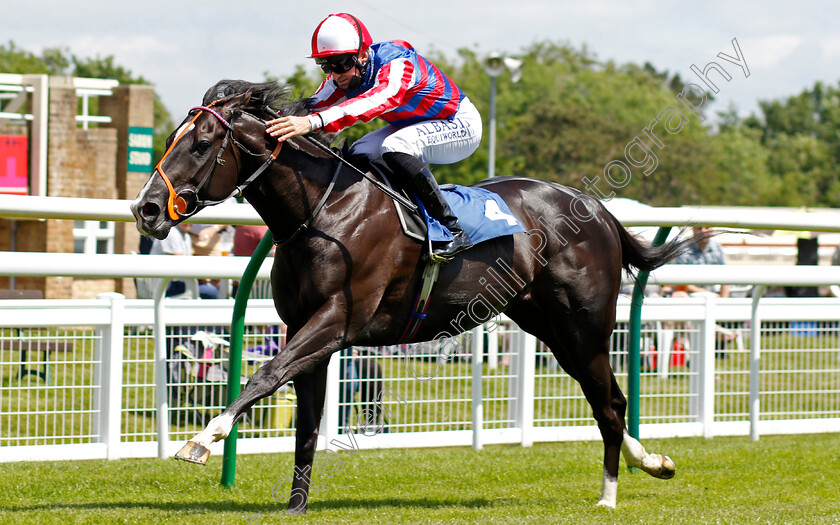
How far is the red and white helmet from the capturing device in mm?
4051

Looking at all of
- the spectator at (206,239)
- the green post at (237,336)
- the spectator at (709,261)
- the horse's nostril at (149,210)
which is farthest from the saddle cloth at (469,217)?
the spectator at (206,239)

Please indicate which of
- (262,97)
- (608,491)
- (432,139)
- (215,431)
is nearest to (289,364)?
A: (215,431)

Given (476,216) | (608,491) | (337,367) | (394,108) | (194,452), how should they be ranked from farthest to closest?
1. (337,367)
2. (608,491)
3. (476,216)
4. (394,108)
5. (194,452)

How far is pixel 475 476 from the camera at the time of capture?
17.1 feet

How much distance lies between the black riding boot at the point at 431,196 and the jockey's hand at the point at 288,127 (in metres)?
0.48

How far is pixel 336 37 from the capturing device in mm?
Answer: 4055

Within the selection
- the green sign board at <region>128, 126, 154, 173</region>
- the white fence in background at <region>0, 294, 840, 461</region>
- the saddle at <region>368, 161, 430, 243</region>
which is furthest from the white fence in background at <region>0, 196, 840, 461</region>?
the green sign board at <region>128, 126, 154, 173</region>

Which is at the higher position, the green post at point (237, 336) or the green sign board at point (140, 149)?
the green sign board at point (140, 149)

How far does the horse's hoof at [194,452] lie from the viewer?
3.40 meters

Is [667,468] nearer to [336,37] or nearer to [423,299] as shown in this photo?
[423,299]

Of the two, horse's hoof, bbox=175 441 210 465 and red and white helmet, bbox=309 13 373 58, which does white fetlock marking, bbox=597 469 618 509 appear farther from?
red and white helmet, bbox=309 13 373 58

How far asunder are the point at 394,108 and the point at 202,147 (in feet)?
2.75

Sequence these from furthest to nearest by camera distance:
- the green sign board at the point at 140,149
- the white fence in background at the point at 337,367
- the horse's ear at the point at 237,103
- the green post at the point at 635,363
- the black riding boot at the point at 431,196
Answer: the green sign board at the point at 140,149, the green post at the point at 635,363, the white fence in background at the point at 337,367, the black riding boot at the point at 431,196, the horse's ear at the point at 237,103

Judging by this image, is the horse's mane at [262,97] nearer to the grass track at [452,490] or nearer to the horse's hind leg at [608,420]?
the grass track at [452,490]
